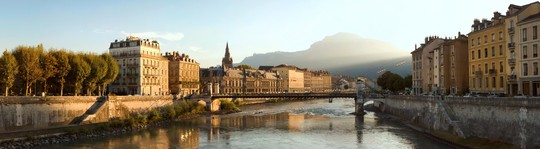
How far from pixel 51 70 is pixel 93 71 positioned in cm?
869

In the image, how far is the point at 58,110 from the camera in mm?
56812

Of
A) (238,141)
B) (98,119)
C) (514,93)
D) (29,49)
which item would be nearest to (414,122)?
(514,93)

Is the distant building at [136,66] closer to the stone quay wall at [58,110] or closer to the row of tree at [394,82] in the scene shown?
the stone quay wall at [58,110]

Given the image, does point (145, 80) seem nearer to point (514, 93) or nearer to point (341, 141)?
point (341, 141)

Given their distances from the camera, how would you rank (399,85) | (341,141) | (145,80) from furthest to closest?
(399,85)
(145,80)
(341,141)

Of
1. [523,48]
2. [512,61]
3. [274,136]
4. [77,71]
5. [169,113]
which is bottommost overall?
[274,136]

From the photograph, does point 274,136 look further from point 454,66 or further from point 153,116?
→ point 454,66

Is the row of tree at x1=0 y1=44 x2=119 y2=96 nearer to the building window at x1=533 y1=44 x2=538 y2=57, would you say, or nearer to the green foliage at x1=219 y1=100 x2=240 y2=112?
the green foliage at x1=219 y1=100 x2=240 y2=112

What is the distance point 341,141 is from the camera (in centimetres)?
5028

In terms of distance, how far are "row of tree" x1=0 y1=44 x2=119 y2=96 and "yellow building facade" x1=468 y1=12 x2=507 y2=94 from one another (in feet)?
179

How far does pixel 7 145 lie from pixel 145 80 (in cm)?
5495

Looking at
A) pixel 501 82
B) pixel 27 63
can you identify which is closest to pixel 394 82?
pixel 501 82

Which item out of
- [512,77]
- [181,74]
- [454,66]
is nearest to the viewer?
[512,77]

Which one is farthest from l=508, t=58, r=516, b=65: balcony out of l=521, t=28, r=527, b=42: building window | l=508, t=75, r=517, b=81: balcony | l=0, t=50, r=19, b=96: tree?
l=0, t=50, r=19, b=96: tree
